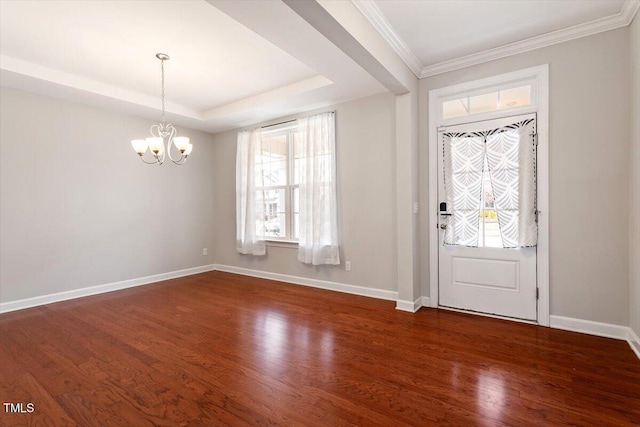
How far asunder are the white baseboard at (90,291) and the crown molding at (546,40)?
4787 millimetres

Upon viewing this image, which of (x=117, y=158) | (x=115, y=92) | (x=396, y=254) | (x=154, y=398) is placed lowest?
(x=154, y=398)

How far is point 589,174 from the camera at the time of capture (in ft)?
8.87

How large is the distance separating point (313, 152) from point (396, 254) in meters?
1.82

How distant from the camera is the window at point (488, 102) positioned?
3012mm

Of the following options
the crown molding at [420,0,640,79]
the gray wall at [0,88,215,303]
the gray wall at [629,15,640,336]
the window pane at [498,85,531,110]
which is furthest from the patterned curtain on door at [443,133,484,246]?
the gray wall at [0,88,215,303]

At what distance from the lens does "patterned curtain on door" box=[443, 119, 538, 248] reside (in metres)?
2.94

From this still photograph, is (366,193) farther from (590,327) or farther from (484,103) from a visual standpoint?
(590,327)

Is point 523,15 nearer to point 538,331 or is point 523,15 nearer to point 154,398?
point 538,331

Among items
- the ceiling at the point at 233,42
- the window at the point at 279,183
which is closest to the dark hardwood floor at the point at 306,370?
the window at the point at 279,183

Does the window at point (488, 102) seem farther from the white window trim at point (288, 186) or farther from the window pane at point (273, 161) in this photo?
the window pane at point (273, 161)

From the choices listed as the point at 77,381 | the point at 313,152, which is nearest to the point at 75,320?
the point at 77,381

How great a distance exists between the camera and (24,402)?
186cm

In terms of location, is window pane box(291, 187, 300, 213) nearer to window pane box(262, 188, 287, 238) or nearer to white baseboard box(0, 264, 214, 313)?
window pane box(262, 188, 287, 238)

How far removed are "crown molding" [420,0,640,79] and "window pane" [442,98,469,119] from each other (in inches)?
13.7
